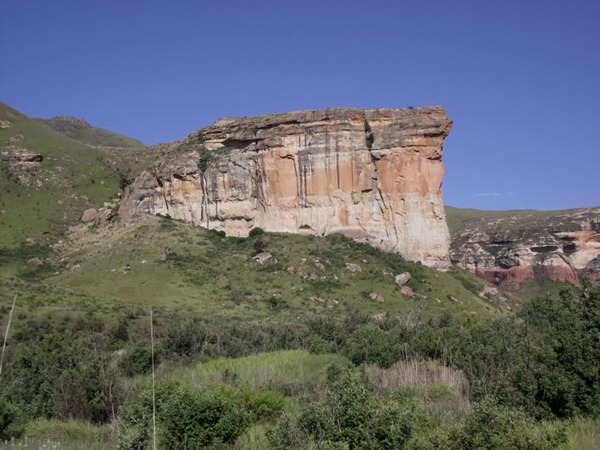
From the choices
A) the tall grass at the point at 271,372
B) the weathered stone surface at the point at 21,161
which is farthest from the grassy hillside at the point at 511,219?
the tall grass at the point at 271,372

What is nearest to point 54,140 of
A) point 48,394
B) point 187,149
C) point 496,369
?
point 187,149

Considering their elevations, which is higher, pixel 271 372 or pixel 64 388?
pixel 64 388

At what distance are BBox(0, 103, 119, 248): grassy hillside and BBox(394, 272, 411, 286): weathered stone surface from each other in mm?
38793

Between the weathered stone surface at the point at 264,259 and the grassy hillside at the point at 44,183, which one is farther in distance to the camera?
the grassy hillside at the point at 44,183

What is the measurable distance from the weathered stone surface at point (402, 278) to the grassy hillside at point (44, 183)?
3879 centimetres

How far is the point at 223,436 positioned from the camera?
29.9ft

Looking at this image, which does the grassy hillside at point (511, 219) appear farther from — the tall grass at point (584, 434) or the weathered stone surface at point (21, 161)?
the tall grass at point (584, 434)

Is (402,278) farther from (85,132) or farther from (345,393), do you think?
(85,132)

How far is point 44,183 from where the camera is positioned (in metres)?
71.4

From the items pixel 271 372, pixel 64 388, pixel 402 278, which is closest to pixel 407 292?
pixel 402 278

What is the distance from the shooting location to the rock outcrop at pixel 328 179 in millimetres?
57188

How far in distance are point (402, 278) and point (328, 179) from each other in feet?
45.2

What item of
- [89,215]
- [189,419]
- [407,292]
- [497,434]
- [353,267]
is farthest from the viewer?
[89,215]

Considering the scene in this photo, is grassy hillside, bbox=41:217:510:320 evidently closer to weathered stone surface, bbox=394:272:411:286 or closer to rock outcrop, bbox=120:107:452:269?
weathered stone surface, bbox=394:272:411:286
